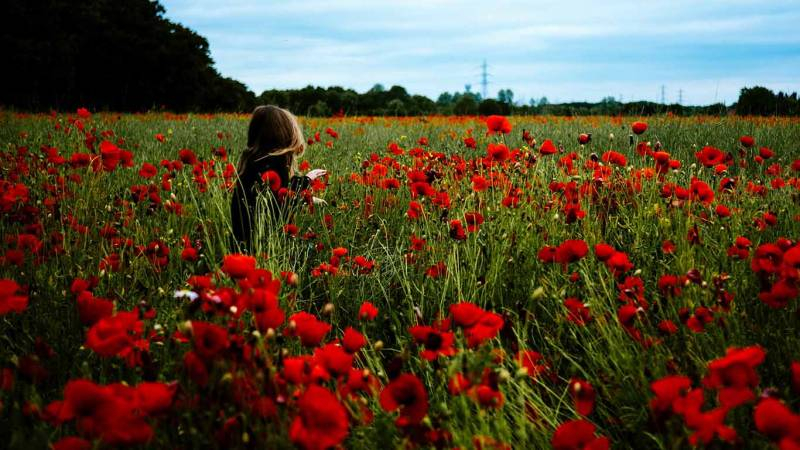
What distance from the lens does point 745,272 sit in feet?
6.82

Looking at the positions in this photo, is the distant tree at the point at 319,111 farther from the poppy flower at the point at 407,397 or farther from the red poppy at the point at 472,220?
the poppy flower at the point at 407,397

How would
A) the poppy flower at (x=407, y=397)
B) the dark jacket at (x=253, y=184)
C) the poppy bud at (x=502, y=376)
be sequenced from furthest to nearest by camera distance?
1. the dark jacket at (x=253, y=184)
2. the poppy bud at (x=502, y=376)
3. the poppy flower at (x=407, y=397)

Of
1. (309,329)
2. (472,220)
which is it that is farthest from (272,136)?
(309,329)

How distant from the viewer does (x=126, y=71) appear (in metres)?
24.2

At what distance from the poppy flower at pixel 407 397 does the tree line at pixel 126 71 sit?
14.8 m

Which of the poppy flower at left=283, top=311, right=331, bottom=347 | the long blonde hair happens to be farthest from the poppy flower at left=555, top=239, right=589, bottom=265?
the long blonde hair

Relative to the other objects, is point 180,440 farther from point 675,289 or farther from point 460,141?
point 460,141

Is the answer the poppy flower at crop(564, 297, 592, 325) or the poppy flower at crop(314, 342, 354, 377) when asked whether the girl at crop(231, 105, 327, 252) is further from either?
the poppy flower at crop(314, 342, 354, 377)

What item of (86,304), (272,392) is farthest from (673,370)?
(86,304)

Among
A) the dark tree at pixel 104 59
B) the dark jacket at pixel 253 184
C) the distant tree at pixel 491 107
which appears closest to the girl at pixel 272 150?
the dark jacket at pixel 253 184

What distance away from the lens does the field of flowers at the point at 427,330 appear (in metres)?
1.10

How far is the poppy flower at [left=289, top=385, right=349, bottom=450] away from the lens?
952 millimetres

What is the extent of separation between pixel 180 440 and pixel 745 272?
79.1 inches

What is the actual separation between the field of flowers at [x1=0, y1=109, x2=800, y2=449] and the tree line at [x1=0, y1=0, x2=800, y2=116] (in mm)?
13094
